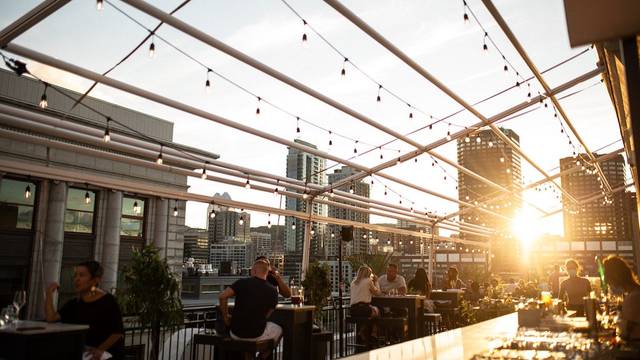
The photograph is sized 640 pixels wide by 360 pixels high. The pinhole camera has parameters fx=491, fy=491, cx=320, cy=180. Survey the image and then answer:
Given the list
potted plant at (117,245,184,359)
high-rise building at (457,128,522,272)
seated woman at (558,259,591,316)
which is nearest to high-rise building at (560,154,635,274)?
high-rise building at (457,128,522,272)

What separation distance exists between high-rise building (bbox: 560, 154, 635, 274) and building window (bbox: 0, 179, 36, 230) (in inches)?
651

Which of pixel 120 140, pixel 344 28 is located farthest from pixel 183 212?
pixel 344 28

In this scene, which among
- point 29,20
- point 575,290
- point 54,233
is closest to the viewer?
point 575,290

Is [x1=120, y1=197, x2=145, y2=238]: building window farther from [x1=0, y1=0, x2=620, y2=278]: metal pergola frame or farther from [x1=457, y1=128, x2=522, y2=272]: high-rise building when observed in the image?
[x1=457, y1=128, x2=522, y2=272]: high-rise building

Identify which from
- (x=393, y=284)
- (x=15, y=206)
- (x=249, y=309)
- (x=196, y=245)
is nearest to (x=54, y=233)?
(x=15, y=206)

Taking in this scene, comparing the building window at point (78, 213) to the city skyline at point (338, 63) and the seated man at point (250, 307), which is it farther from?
the seated man at point (250, 307)

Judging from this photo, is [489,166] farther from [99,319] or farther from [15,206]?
[15,206]

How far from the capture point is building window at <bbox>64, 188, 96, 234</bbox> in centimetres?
1734

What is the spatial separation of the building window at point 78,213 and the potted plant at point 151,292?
1246 centimetres

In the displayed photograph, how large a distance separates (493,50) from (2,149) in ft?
49.9

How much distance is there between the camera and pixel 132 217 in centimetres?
1958

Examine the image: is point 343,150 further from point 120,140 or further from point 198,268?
point 198,268

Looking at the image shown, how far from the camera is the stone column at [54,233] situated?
1638cm

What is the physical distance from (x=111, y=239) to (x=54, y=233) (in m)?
2.11
